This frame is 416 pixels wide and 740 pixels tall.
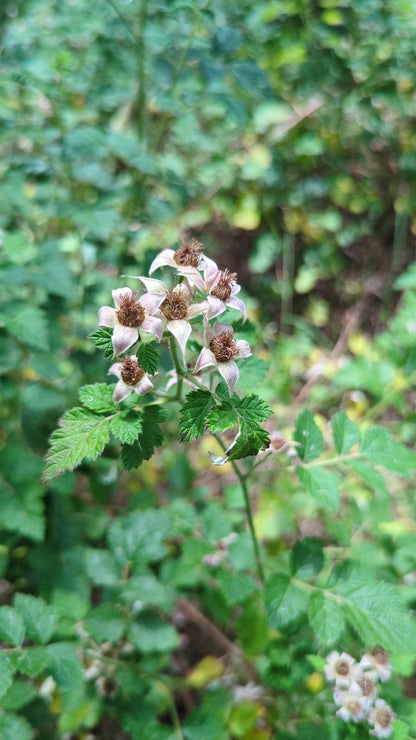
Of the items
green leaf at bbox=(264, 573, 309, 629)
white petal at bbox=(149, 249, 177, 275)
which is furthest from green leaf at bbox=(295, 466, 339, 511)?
white petal at bbox=(149, 249, 177, 275)

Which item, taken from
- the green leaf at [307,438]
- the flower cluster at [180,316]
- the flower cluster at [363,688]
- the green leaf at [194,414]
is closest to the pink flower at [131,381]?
the flower cluster at [180,316]

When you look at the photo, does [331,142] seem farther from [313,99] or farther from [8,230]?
[8,230]

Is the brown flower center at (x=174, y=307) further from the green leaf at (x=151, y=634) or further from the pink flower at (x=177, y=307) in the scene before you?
the green leaf at (x=151, y=634)

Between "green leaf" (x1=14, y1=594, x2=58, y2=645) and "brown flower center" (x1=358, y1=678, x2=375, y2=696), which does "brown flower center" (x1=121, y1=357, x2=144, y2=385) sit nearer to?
"green leaf" (x1=14, y1=594, x2=58, y2=645)

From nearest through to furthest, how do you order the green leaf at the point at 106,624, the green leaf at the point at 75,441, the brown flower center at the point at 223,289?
the green leaf at the point at 75,441 < the brown flower center at the point at 223,289 < the green leaf at the point at 106,624

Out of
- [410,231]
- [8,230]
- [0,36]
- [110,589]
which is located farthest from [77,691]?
[410,231]

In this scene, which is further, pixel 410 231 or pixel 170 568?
pixel 410 231

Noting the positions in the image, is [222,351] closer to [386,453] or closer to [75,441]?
[75,441]
